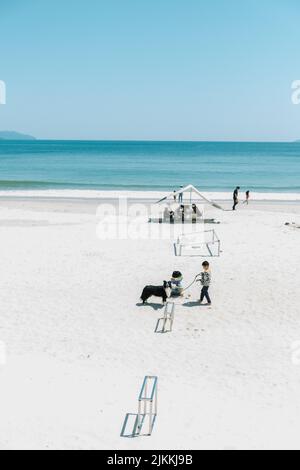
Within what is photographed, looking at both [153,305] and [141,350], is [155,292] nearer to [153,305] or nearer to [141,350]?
[153,305]

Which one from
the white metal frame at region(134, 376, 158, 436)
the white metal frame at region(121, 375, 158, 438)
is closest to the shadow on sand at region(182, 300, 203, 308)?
the white metal frame at region(134, 376, 158, 436)

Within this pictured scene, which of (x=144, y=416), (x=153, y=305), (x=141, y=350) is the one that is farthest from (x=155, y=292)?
(x=144, y=416)

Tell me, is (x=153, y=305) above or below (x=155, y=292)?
A: below

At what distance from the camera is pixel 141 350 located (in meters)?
9.13

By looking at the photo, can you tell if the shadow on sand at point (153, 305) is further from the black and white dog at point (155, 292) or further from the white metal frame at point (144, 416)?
the white metal frame at point (144, 416)

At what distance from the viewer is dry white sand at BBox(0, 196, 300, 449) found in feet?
22.1

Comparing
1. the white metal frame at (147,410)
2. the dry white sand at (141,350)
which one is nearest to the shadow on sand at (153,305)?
the dry white sand at (141,350)

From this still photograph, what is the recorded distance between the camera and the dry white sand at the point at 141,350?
6.73m

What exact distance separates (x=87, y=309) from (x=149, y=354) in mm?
2695

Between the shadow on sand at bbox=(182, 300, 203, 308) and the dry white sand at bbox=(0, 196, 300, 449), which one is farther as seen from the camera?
the shadow on sand at bbox=(182, 300, 203, 308)

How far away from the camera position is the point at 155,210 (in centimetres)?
2748

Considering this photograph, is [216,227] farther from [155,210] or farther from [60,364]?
[60,364]

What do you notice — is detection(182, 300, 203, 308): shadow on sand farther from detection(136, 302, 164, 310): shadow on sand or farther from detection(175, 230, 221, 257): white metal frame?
detection(175, 230, 221, 257): white metal frame
